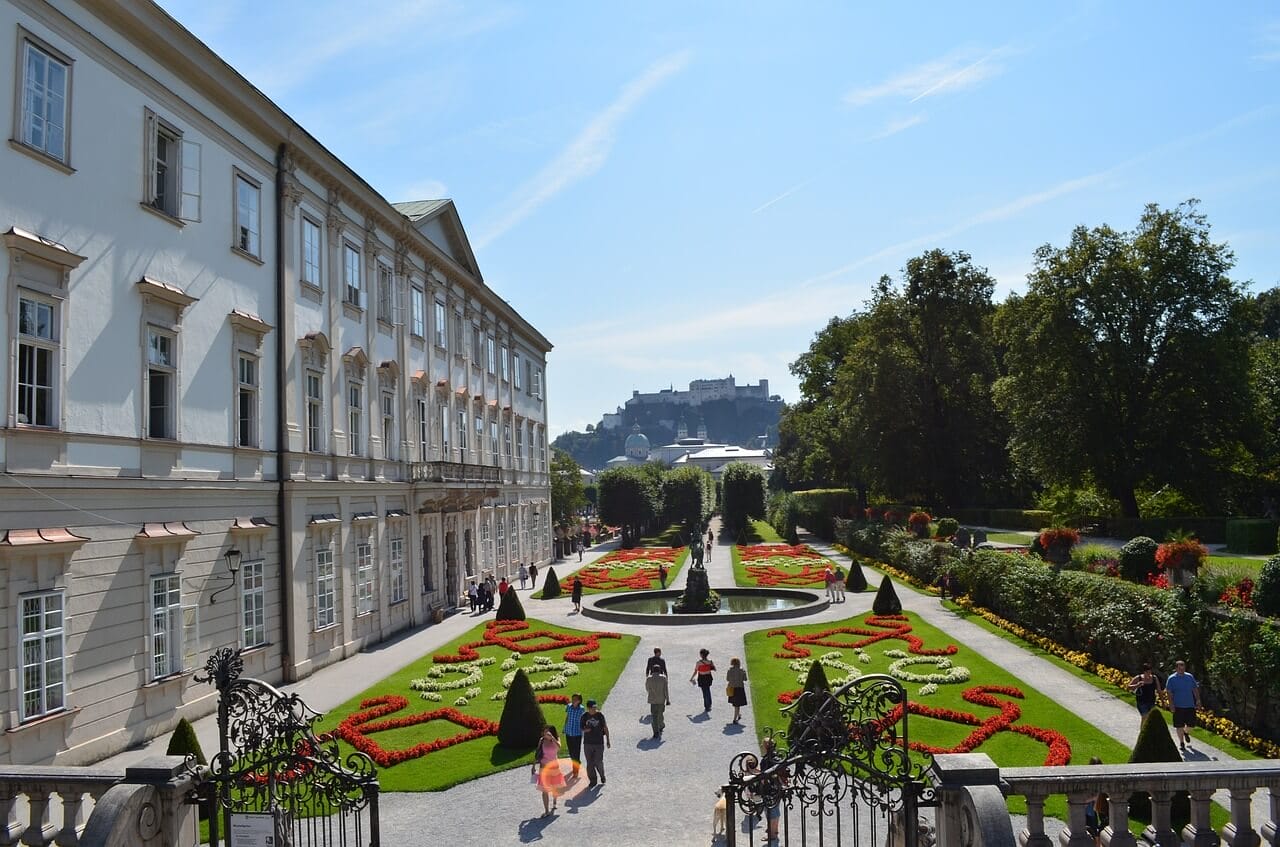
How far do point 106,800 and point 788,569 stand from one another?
42.8 m

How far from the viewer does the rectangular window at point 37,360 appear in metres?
14.9

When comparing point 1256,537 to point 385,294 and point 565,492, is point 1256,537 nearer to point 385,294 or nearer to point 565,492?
point 385,294

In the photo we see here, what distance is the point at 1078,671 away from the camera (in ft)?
74.1

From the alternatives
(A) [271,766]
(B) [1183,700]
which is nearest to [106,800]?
(A) [271,766]

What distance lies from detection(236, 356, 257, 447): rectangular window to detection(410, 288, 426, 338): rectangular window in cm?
1142

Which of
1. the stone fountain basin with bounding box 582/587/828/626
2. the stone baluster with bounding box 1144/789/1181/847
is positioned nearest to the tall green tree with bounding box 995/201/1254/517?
the stone fountain basin with bounding box 582/587/828/626

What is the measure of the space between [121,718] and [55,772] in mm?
10481

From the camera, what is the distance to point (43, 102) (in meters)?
15.5

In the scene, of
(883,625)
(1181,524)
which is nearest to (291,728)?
(883,625)

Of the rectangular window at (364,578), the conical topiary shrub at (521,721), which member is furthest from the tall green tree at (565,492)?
the conical topiary shrub at (521,721)

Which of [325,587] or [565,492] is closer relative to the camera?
[325,587]

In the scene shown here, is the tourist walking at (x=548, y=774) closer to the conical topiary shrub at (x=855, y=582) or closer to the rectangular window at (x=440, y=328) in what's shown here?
the rectangular window at (x=440, y=328)

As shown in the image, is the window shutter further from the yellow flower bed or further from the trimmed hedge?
the trimmed hedge

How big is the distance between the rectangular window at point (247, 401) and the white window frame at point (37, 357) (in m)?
6.24
